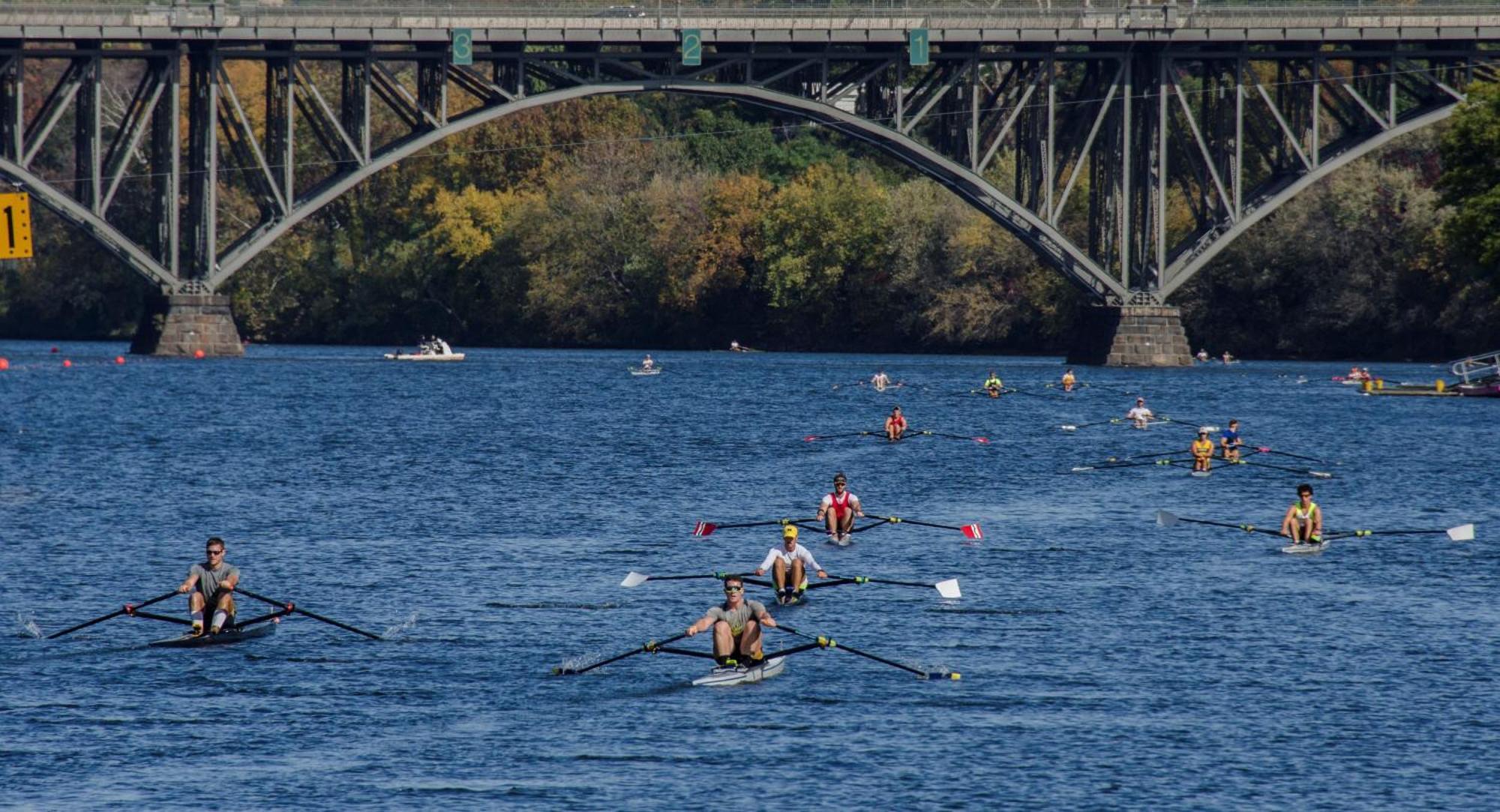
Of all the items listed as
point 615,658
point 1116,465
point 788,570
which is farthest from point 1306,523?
point 615,658

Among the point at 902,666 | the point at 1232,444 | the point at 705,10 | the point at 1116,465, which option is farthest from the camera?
the point at 705,10

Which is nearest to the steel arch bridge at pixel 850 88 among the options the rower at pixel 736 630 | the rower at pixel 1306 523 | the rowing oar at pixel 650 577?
the rower at pixel 1306 523

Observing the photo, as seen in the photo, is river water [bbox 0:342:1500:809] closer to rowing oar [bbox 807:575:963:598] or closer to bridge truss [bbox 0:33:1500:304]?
rowing oar [bbox 807:575:963:598]

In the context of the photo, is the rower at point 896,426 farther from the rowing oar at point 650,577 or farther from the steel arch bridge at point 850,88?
the rowing oar at point 650,577

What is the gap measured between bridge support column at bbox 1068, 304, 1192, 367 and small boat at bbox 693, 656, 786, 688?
7010 cm

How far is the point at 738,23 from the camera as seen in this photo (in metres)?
88.3

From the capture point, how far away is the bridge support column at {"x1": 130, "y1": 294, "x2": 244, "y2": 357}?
314 ft

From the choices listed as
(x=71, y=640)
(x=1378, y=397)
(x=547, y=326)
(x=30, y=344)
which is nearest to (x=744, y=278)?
(x=547, y=326)

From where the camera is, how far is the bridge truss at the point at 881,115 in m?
89.1

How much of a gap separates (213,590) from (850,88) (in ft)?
213

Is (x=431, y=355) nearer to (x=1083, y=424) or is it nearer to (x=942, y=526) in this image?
(x=1083, y=424)

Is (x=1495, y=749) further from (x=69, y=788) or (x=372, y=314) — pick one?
(x=372, y=314)

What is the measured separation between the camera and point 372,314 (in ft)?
472

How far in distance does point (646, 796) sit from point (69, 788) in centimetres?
655
